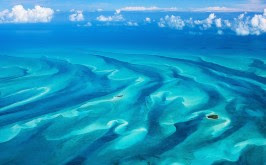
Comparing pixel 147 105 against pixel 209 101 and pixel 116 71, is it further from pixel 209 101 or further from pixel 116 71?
pixel 116 71

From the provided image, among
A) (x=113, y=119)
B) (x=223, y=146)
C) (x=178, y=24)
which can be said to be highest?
(x=178, y=24)

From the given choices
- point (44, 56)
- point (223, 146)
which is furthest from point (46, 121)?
point (44, 56)

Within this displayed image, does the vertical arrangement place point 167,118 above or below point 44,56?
below

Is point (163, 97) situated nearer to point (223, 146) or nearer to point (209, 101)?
point (209, 101)

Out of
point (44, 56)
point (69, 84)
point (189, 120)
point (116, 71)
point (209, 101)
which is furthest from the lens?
point (44, 56)

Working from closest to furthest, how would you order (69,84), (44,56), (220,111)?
(220,111), (69,84), (44,56)

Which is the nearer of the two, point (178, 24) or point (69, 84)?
point (69, 84)
